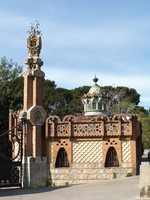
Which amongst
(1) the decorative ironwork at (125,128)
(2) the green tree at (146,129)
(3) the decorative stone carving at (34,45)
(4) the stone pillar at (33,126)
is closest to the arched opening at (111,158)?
(1) the decorative ironwork at (125,128)

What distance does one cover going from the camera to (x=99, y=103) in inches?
899

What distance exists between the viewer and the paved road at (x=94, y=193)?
1183 cm

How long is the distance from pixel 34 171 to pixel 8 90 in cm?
1157

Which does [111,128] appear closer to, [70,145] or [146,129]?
[70,145]

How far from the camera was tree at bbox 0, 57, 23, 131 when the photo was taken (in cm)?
2622

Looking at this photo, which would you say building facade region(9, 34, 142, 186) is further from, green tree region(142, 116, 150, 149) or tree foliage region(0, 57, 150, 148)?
green tree region(142, 116, 150, 149)

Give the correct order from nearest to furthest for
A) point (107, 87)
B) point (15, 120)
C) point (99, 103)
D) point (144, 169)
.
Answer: point (144, 169) → point (15, 120) → point (99, 103) → point (107, 87)

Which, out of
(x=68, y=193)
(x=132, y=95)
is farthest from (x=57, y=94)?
(x=68, y=193)

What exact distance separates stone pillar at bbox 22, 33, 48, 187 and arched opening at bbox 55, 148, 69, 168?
734mm

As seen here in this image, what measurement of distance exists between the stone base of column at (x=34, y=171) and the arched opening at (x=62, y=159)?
786 millimetres

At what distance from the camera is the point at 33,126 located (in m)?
16.9

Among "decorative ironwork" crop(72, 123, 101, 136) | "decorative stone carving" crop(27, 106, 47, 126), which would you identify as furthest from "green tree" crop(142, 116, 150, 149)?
"decorative stone carving" crop(27, 106, 47, 126)

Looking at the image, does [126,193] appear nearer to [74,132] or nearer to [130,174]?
[130,174]

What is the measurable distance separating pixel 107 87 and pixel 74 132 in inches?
1238
